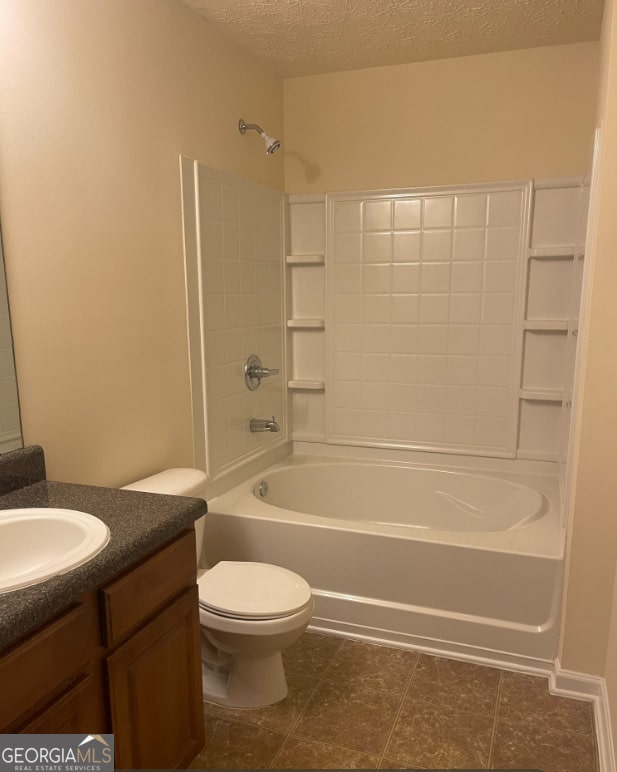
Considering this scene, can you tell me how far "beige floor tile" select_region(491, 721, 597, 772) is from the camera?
6.01ft

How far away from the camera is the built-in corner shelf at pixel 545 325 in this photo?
2869mm

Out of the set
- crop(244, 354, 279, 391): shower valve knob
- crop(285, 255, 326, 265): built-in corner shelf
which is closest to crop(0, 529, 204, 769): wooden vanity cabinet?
crop(244, 354, 279, 391): shower valve knob

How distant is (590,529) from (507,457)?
3.51 feet

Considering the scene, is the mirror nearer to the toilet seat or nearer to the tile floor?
the toilet seat

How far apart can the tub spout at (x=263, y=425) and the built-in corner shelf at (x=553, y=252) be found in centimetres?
149

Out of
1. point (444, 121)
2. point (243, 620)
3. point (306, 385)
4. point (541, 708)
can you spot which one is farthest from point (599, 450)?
point (444, 121)

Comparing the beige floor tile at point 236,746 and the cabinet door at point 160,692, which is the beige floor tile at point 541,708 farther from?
the cabinet door at point 160,692

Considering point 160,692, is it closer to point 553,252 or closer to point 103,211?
point 103,211

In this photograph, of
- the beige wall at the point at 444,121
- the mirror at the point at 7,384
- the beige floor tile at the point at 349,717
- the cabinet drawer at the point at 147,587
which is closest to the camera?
the cabinet drawer at the point at 147,587

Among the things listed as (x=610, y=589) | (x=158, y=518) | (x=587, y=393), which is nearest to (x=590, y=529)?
(x=610, y=589)

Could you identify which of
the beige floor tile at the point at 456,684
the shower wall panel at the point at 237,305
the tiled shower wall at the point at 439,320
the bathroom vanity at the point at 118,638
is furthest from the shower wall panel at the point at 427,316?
the bathroom vanity at the point at 118,638

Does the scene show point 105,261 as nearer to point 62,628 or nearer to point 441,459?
point 62,628

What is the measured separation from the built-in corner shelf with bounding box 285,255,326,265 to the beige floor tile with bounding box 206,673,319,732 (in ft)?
6.75

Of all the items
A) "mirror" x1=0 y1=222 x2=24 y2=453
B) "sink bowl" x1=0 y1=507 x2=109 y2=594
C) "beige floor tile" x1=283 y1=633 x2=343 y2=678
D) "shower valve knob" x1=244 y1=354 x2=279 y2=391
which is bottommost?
→ "beige floor tile" x1=283 y1=633 x2=343 y2=678
